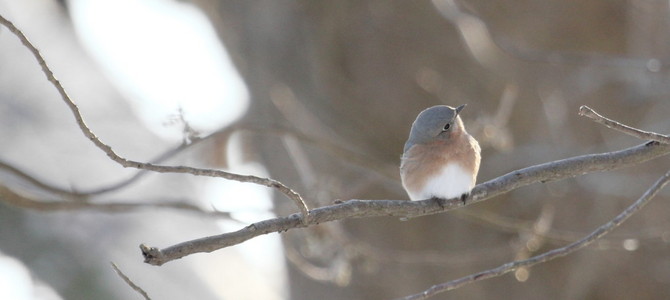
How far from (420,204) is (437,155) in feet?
3.96

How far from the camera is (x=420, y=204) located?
319 cm

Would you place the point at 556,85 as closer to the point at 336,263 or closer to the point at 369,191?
the point at 369,191

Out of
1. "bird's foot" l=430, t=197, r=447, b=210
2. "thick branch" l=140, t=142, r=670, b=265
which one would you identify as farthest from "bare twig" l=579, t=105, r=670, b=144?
"bird's foot" l=430, t=197, r=447, b=210

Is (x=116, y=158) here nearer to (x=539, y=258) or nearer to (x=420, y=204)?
(x=420, y=204)

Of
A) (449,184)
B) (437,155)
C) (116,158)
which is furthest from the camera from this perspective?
(437,155)

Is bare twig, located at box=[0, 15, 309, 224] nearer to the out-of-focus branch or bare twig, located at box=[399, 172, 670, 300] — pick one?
bare twig, located at box=[399, 172, 670, 300]

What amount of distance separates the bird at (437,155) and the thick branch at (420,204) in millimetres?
560

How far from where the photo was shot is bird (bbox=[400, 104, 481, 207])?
4148mm

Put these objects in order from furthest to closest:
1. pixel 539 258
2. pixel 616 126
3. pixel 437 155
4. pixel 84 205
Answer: pixel 437 155 → pixel 84 205 → pixel 539 258 → pixel 616 126

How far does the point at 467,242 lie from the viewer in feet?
20.8

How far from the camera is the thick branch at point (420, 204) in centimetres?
242

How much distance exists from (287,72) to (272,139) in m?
0.62

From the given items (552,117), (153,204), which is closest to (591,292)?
(552,117)

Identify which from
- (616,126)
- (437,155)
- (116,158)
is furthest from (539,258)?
(116,158)
